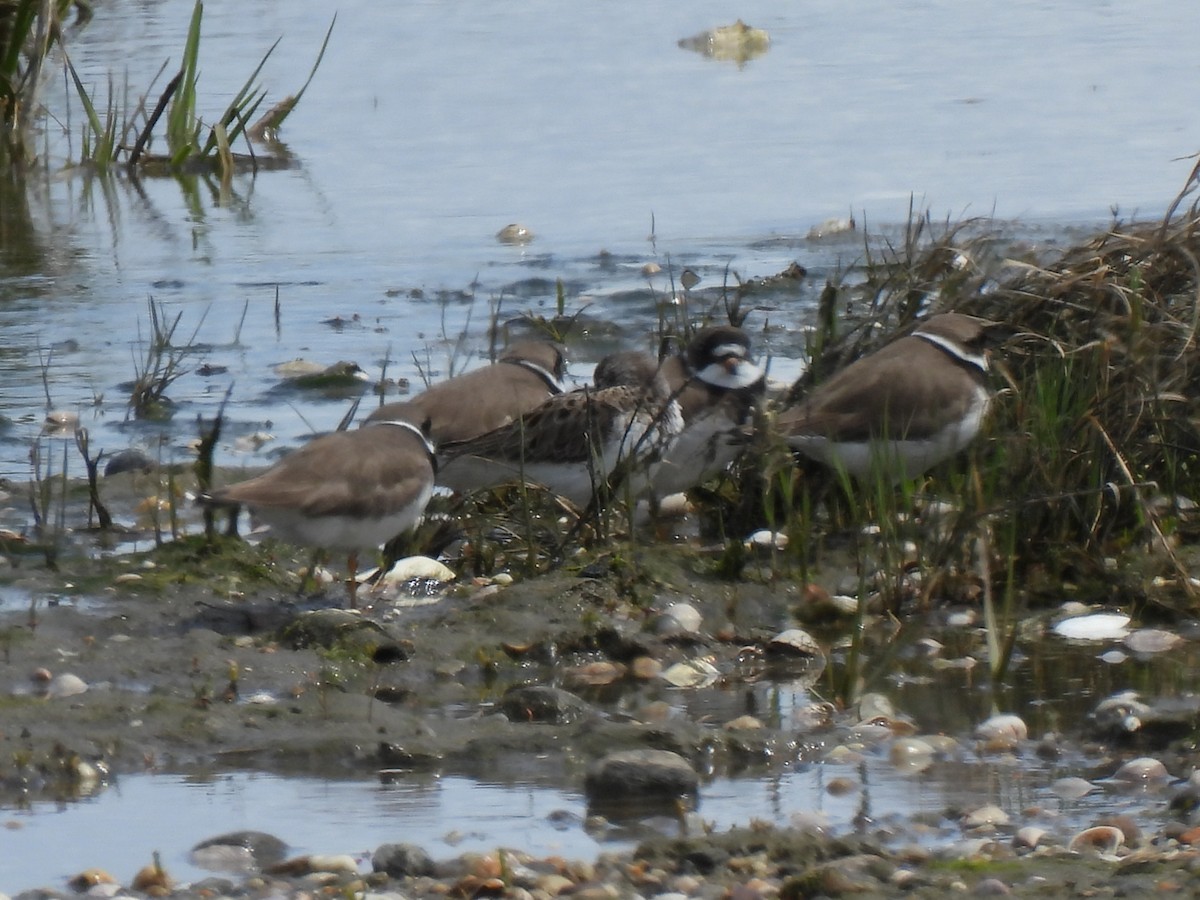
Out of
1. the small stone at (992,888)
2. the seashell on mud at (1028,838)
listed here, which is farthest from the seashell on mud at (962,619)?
the small stone at (992,888)

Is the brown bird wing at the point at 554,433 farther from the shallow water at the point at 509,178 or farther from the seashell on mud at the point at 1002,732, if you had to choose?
the seashell on mud at the point at 1002,732

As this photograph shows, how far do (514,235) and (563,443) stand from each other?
4.41 meters

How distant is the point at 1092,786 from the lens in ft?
14.4

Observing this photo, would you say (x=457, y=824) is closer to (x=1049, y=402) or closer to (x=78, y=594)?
(x=78, y=594)

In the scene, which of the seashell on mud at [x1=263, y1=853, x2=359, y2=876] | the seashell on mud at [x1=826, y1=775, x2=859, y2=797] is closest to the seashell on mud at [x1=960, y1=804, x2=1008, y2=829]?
the seashell on mud at [x1=826, y1=775, x2=859, y2=797]

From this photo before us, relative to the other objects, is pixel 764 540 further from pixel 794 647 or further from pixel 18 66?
pixel 18 66

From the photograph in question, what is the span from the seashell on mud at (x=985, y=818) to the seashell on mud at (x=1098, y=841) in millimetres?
179

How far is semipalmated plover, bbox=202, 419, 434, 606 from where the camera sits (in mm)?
5672

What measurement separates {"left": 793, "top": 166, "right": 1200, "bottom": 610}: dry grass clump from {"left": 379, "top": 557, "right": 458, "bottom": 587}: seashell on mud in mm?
1597

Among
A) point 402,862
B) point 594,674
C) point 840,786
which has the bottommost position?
point 594,674

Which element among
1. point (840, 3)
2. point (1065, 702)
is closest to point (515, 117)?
point (840, 3)

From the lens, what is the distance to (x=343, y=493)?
225 inches

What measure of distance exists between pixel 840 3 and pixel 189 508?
51.6 ft

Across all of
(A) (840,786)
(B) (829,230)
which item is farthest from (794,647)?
(B) (829,230)
